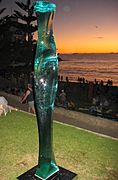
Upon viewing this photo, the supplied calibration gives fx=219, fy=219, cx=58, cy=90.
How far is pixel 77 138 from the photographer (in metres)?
6.18

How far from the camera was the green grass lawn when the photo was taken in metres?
4.54

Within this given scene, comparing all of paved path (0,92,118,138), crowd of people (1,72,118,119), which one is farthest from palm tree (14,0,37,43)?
paved path (0,92,118,138)

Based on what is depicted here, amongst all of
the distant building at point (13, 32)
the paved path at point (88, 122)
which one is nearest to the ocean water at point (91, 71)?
the distant building at point (13, 32)

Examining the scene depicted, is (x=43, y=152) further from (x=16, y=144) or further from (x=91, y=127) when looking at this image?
(x=91, y=127)

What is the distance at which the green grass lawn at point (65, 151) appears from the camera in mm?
4539

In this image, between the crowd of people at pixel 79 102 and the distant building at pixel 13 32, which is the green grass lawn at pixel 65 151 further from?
the distant building at pixel 13 32

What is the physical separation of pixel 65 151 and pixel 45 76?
8.33 ft

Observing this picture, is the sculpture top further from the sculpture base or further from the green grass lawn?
the green grass lawn

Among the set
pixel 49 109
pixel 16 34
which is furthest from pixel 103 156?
pixel 16 34

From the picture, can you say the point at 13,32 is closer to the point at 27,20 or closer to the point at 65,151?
the point at 27,20

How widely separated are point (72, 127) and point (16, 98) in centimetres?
406

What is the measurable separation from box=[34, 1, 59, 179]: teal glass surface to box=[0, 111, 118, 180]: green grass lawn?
0.94m

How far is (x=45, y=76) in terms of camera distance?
3596 mm

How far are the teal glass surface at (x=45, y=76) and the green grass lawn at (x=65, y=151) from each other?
937mm
